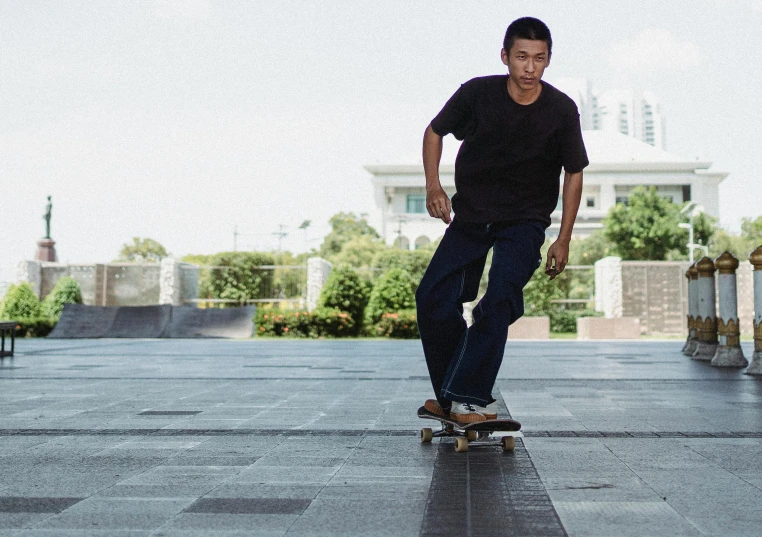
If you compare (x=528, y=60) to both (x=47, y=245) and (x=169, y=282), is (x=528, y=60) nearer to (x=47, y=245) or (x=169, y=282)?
(x=169, y=282)

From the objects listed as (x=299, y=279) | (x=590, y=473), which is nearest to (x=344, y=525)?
(x=590, y=473)

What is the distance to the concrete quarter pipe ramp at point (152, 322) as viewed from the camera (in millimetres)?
22078

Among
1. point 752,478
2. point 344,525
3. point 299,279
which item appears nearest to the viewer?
point 344,525

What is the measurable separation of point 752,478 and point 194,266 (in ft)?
84.2

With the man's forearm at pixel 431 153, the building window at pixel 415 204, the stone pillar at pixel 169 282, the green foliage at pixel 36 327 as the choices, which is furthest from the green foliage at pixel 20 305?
the building window at pixel 415 204

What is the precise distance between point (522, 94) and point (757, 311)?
16.7 feet

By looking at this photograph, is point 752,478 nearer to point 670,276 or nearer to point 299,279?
point 670,276

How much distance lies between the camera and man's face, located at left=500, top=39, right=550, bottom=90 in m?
3.56

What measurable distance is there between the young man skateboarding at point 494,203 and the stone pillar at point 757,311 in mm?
4426

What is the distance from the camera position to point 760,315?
7750 millimetres

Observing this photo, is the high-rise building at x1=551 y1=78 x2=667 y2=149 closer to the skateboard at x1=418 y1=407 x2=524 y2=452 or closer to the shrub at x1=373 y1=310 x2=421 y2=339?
the shrub at x1=373 y1=310 x2=421 y2=339

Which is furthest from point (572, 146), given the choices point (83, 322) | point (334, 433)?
point (83, 322)

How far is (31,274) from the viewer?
2678 centimetres

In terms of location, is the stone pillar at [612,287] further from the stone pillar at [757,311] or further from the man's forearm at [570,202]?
the man's forearm at [570,202]
